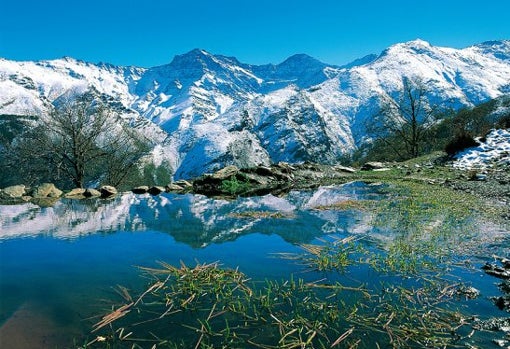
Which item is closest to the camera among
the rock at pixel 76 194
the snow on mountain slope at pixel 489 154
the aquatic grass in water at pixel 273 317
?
the aquatic grass in water at pixel 273 317

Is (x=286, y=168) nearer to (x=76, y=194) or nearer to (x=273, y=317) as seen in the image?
(x=76, y=194)

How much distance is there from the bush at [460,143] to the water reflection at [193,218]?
16.8m

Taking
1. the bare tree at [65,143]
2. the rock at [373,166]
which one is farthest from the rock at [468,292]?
the bare tree at [65,143]

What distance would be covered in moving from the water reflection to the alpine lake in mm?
118

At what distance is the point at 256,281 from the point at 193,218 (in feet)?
26.6

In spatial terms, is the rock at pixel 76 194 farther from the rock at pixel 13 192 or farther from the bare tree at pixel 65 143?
the bare tree at pixel 65 143

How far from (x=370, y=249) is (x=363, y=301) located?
360 centimetres

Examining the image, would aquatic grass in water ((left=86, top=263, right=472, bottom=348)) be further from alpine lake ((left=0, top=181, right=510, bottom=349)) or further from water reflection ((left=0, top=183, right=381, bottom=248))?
water reflection ((left=0, top=183, right=381, bottom=248))

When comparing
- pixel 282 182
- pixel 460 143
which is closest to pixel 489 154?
pixel 460 143

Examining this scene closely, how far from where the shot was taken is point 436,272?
27.1 ft

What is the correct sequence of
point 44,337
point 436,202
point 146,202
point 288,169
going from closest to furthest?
point 44,337
point 436,202
point 146,202
point 288,169

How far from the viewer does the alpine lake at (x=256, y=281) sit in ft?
18.6

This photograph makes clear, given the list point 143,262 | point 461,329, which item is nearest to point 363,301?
point 461,329

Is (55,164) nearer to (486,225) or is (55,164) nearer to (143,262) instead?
(143,262)
